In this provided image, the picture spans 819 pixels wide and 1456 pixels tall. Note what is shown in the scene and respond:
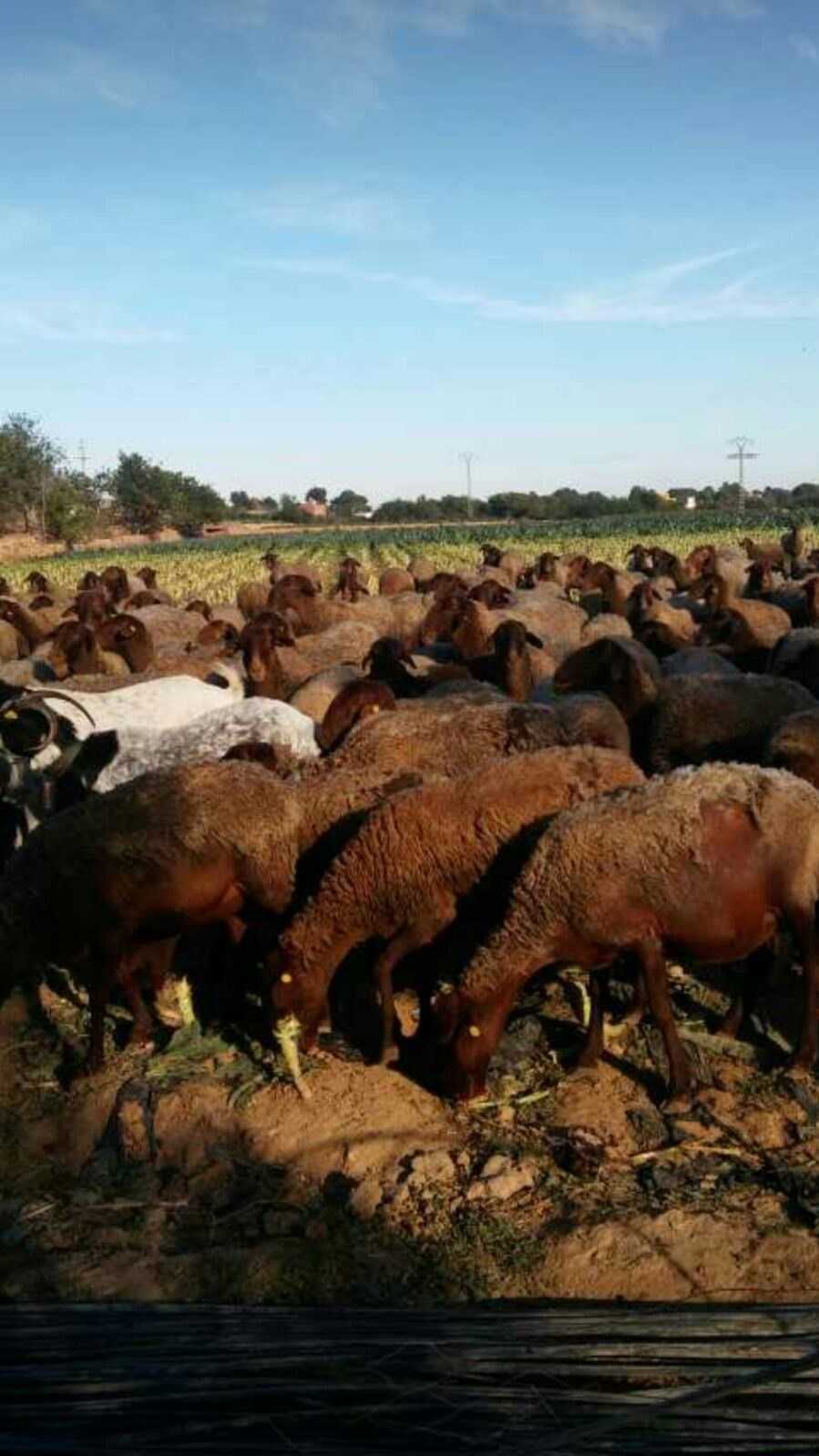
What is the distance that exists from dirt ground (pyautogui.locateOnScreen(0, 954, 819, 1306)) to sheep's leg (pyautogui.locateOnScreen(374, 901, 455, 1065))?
0.21 meters

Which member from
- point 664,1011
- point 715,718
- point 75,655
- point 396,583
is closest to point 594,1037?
point 664,1011

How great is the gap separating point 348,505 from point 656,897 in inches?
6110

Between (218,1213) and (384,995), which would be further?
(384,995)

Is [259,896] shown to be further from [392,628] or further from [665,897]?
[392,628]

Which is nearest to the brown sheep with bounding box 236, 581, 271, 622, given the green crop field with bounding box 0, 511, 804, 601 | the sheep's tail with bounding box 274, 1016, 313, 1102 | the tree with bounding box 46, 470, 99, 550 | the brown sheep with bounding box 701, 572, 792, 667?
the green crop field with bounding box 0, 511, 804, 601

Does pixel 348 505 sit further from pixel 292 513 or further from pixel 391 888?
pixel 391 888

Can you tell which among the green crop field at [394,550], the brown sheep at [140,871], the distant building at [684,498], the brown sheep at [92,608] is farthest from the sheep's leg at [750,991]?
the distant building at [684,498]

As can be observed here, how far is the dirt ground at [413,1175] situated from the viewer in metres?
5.13

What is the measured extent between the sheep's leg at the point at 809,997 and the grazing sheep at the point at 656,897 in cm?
2

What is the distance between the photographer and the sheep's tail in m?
6.44

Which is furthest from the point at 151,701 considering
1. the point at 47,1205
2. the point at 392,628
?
the point at 392,628

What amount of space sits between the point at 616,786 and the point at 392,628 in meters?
13.2

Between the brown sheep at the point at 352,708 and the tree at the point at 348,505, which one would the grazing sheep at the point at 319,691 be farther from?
the tree at the point at 348,505

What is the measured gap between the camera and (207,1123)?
6.30 m
